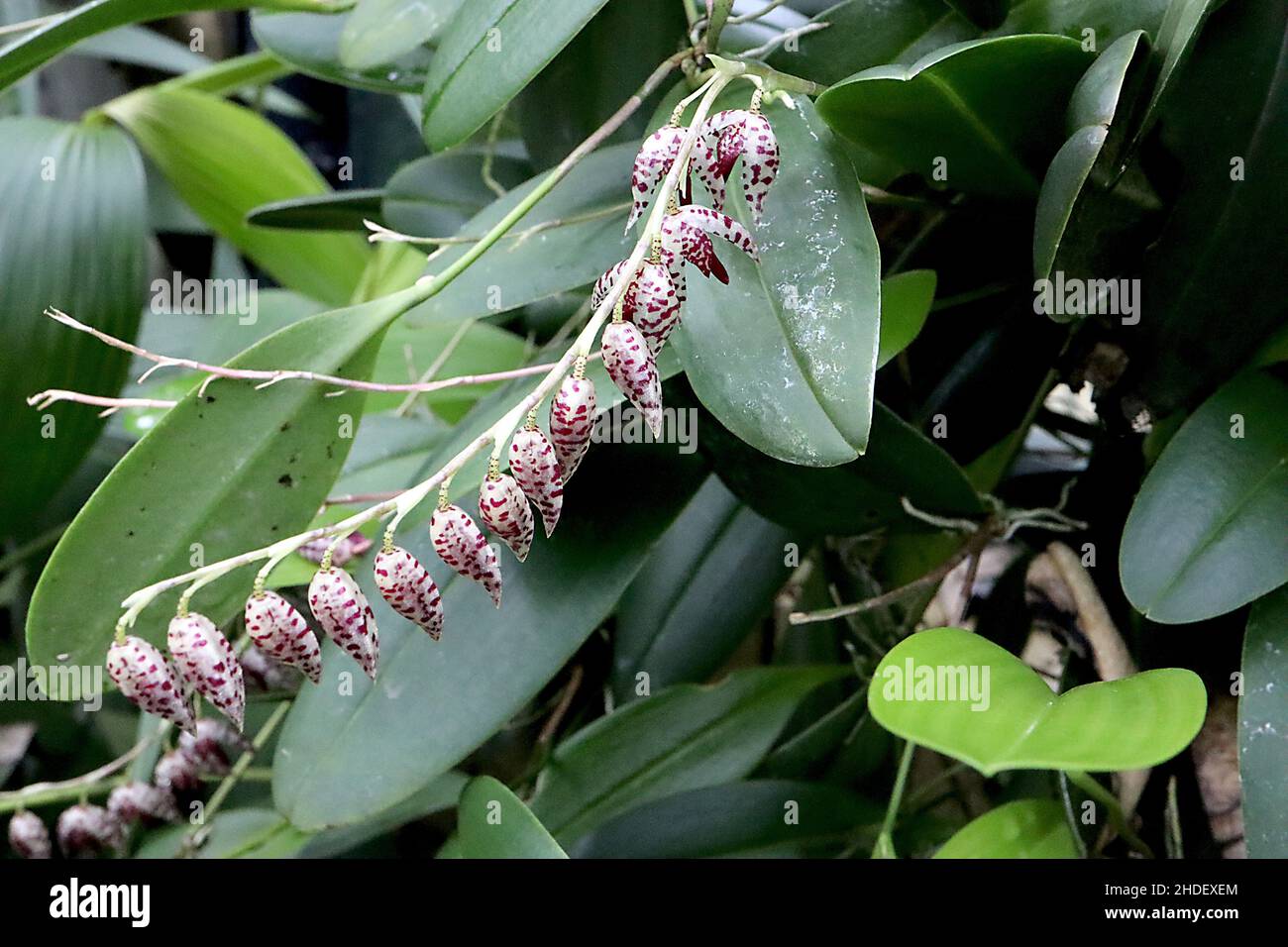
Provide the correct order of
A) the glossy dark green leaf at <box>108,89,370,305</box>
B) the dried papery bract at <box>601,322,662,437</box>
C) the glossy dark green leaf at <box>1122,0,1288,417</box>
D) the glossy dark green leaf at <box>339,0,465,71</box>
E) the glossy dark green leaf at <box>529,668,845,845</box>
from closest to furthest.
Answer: the dried papery bract at <box>601,322,662,437</box> < the glossy dark green leaf at <box>1122,0,1288,417</box> < the glossy dark green leaf at <box>339,0,465,71</box> < the glossy dark green leaf at <box>529,668,845,845</box> < the glossy dark green leaf at <box>108,89,370,305</box>

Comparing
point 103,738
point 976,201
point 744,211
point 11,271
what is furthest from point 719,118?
point 103,738

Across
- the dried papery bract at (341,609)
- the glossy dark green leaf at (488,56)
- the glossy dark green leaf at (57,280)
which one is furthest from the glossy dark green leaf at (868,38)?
the glossy dark green leaf at (57,280)

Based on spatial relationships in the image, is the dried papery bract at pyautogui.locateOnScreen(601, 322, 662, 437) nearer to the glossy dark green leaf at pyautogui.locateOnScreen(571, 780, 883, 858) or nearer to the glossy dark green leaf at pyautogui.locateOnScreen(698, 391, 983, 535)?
the glossy dark green leaf at pyautogui.locateOnScreen(698, 391, 983, 535)

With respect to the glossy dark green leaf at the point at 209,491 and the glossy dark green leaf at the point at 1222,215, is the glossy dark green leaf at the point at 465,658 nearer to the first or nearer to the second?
the glossy dark green leaf at the point at 209,491

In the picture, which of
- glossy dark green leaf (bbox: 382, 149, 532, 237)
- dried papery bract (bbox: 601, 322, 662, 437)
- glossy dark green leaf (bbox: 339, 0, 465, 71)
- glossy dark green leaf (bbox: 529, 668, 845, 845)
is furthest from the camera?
glossy dark green leaf (bbox: 382, 149, 532, 237)

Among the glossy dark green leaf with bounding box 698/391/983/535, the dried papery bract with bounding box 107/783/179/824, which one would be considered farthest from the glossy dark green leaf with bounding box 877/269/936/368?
the dried papery bract with bounding box 107/783/179/824
